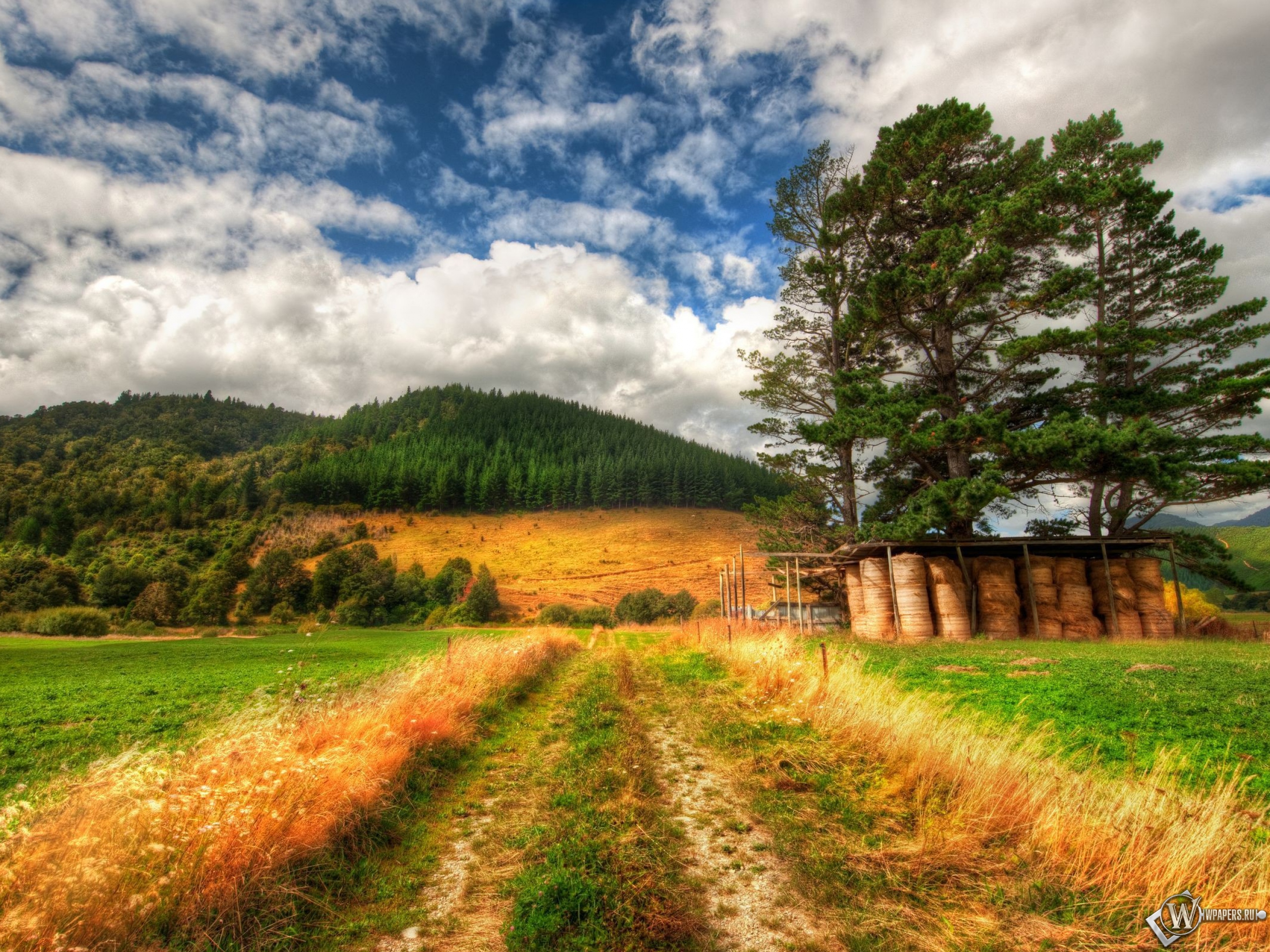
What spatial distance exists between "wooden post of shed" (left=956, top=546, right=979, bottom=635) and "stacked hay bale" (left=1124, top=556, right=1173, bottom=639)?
5127mm

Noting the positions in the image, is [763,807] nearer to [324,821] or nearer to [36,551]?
[324,821]

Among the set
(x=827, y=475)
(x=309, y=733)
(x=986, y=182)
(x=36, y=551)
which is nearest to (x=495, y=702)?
(x=309, y=733)

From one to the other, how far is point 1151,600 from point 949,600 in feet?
21.7

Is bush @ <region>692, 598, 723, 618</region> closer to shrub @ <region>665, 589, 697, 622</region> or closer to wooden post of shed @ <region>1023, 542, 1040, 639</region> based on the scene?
shrub @ <region>665, 589, 697, 622</region>

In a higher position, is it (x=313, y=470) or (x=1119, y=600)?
(x=313, y=470)

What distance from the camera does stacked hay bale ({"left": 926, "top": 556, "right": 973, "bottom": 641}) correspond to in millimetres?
18344

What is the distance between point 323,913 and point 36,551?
102 meters

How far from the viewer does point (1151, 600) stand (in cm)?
1823

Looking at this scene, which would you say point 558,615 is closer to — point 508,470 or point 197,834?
point 197,834

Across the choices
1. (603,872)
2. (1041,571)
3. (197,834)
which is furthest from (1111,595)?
(197,834)

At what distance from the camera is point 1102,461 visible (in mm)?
17391

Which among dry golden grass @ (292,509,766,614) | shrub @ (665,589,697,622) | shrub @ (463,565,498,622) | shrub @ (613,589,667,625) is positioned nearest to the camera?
shrub @ (665,589,697,622)
